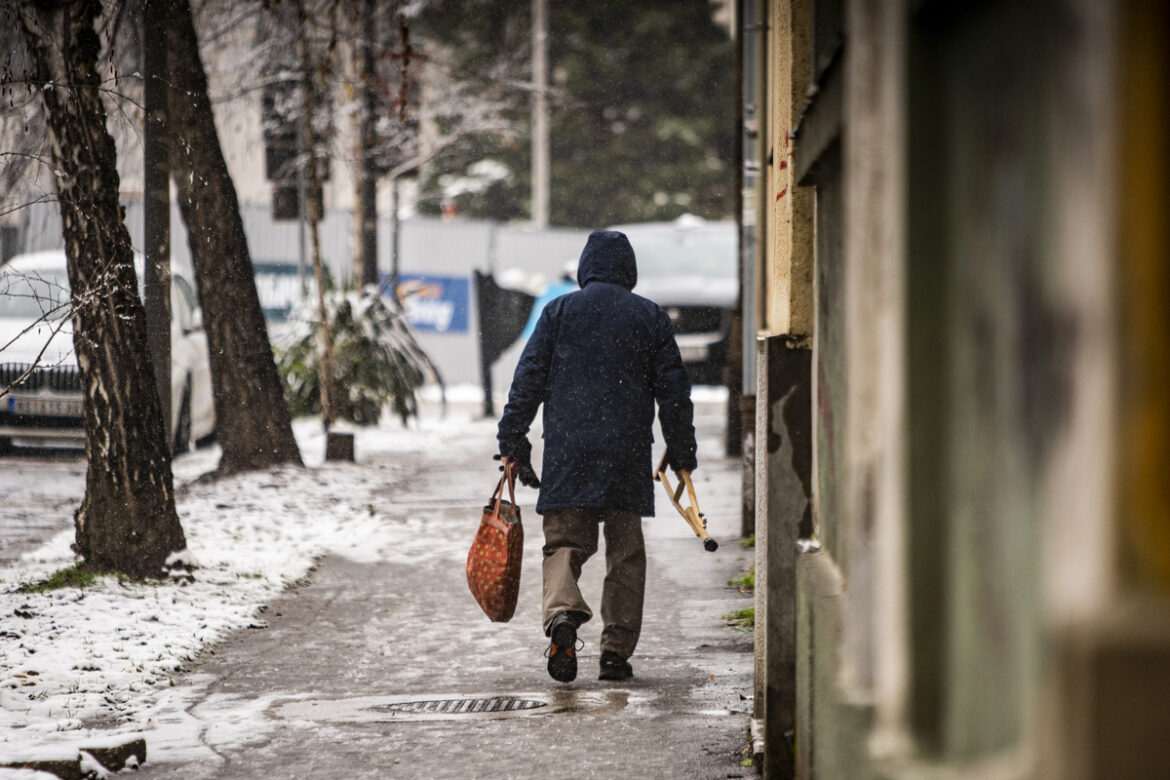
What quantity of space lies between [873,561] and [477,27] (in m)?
41.7

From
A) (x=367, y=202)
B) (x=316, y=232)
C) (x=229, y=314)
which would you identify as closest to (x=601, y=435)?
(x=229, y=314)

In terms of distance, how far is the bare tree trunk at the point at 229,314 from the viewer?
38.0 feet

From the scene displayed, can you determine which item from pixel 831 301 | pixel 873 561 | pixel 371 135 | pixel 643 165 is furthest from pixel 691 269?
pixel 643 165

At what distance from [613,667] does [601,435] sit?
94 centimetres

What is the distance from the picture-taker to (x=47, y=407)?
1284cm

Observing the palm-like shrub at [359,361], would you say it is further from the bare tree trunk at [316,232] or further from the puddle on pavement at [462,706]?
the puddle on pavement at [462,706]

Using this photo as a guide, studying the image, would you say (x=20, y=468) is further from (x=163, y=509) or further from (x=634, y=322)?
(x=634, y=322)

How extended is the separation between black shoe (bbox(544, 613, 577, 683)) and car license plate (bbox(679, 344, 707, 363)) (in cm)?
1216

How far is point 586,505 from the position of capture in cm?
575

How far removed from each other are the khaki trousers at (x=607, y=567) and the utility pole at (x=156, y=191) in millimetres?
4307

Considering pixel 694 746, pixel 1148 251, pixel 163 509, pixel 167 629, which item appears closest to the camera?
pixel 1148 251

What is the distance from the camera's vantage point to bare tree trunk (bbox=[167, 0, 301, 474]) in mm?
11570

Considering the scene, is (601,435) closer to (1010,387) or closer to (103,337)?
(103,337)

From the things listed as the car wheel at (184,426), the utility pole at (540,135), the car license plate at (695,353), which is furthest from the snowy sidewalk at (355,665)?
the utility pole at (540,135)
